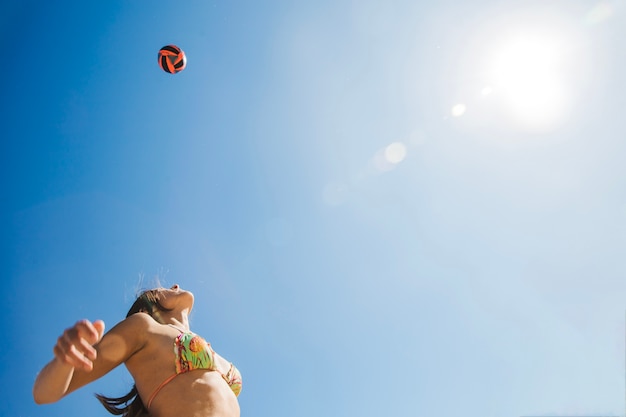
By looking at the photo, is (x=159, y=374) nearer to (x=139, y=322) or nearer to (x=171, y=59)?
(x=139, y=322)

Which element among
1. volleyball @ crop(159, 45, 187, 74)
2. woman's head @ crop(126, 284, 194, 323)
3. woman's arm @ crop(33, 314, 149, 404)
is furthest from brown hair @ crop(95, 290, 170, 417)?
volleyball @ crop(159, 45, 187, 74)

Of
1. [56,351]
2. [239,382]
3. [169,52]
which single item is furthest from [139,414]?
[169,52]

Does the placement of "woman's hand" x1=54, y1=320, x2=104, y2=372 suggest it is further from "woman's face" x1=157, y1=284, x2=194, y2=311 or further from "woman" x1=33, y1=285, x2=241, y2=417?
"woman's face" x1=157, y1=284, x2=194, y2=311

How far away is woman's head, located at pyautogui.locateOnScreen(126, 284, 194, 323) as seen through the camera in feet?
13.8

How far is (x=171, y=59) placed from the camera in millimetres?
9094

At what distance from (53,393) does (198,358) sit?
110 cm

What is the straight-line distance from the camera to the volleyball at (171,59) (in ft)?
29.8

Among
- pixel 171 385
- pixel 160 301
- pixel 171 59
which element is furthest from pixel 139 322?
pixel 171 59

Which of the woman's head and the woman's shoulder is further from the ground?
the woman's head

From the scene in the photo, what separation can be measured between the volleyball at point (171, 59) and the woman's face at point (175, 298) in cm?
634

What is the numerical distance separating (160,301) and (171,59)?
21.8 ft

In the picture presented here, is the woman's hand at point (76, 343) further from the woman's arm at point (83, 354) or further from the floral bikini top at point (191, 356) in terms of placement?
the floral bikini top at point (191, 356)

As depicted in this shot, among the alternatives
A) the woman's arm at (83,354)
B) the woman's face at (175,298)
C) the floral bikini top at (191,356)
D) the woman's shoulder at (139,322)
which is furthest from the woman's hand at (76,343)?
the woman's face at (175,298)

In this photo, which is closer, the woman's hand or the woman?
the woman's hand
